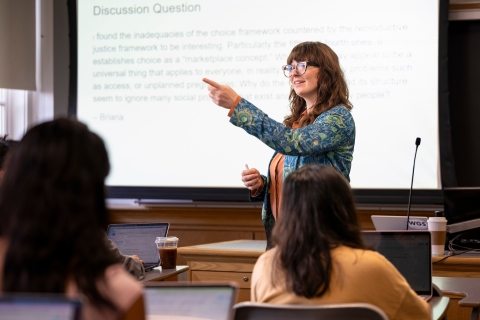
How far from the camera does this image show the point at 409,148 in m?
4.05

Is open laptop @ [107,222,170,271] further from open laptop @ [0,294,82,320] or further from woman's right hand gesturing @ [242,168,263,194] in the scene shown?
open laptop @ [0,294,82,320]

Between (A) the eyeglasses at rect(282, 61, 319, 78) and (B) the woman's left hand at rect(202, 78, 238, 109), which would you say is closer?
(B) the woman's left hand at rect(202, 78, 238, 109)

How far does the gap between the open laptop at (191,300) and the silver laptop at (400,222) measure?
1762mm

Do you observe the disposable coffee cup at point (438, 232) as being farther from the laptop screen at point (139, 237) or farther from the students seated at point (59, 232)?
the students seated at point (59, 232)

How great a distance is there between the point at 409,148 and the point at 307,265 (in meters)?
2.77

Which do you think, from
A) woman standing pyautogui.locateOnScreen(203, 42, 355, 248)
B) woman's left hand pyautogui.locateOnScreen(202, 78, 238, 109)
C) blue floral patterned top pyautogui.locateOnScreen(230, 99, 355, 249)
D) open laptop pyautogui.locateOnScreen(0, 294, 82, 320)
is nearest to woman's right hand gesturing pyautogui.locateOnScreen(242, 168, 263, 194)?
woman standing pyautogui.locateOnScreen(203, 42, 355, 248)

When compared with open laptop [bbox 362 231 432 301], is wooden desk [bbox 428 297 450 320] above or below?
below

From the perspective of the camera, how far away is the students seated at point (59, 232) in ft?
3.17

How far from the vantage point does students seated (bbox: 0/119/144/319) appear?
3.17ft

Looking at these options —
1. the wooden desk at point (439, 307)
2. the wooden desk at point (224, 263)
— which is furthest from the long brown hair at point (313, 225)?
the wooden desk at point (224, 263)

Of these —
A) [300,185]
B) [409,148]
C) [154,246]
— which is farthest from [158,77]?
[300,185]

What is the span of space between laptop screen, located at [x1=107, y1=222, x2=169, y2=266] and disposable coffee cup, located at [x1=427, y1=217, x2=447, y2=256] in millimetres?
1116

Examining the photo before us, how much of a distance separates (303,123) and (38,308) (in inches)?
70.0

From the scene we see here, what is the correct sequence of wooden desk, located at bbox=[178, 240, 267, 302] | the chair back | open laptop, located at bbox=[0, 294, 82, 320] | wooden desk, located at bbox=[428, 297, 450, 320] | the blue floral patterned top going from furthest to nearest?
wooden desk, located at bbox=[178, 240, 267, 302]
the blue floral patterned top
wooden desk, located at bbox=[428, 297, 450, 320]
the chair back
open laptop, located at bbox=[0, 294, 82, 320]
